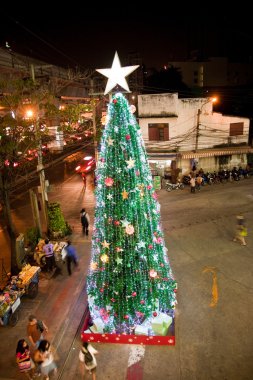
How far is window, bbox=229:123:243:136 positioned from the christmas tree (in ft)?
67.6

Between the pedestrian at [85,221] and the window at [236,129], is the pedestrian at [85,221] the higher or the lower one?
the lower one

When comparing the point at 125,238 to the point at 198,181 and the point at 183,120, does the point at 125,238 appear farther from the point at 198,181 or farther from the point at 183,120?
the point at 183,120

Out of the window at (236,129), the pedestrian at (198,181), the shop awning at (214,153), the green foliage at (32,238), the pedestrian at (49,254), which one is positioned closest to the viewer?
the pedestrian at (49,254)

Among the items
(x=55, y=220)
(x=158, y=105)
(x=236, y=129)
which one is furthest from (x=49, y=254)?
(x=236, y=129)

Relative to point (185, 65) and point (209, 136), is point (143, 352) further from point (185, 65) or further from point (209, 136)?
point (185, 65)

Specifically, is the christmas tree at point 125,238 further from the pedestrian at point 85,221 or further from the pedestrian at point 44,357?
the pedestrian at point 85,221

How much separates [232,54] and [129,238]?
59.0 metres

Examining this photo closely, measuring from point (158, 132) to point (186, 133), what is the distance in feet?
8.21

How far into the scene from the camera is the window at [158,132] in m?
23.8

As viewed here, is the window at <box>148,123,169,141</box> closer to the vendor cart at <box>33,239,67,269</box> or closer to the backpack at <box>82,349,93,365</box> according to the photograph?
the vendor cart at <box>33,239,67,269</box>

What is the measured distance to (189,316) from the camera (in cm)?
898

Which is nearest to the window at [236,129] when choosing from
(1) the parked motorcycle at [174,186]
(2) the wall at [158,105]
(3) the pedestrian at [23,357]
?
(2) the wall at [158,105]

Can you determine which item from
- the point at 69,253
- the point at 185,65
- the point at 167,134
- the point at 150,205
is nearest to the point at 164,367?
the point at 150,205

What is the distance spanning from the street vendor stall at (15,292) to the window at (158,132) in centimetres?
1688
